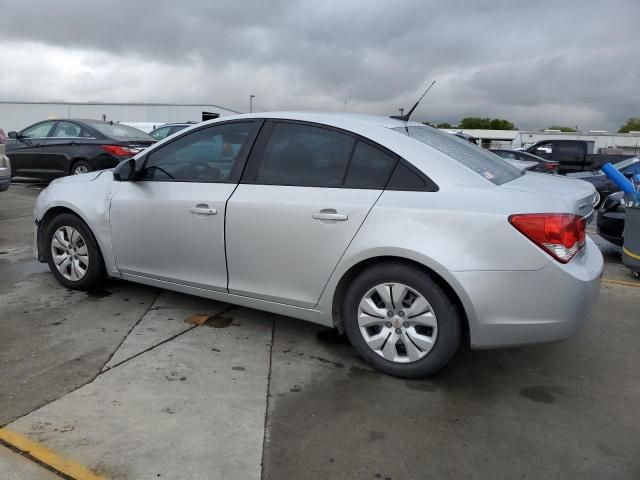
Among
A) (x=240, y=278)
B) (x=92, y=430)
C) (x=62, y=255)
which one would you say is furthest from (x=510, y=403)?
(x=62, y=255)

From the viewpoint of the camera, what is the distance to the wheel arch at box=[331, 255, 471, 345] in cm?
307

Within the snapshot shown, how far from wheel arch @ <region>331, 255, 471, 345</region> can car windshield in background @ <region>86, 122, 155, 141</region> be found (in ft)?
27.1

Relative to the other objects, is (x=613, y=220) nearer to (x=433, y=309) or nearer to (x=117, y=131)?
(x=433, y=309)

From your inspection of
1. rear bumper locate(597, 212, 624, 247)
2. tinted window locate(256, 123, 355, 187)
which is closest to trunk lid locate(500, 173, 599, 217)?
tinted window locate(256, 123, 355, 187)

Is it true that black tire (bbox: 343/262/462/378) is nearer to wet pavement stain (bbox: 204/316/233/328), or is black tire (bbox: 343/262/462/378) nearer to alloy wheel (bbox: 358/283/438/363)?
alloy wheel (bbox: 358/283/438/363)

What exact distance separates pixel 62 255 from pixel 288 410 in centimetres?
283

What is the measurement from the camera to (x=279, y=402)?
9.75 feet

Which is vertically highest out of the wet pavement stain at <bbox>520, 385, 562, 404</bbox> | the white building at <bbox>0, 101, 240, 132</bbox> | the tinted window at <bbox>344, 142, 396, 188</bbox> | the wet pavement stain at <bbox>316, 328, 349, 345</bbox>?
the white building at <bbox>0, 101, 240, 132</bbox>

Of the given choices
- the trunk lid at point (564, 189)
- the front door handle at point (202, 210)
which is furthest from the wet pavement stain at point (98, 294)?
the trunk lid at point (564, 189)

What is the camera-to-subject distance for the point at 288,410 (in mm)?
2896

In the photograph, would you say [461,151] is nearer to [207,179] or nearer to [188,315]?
[207,179]

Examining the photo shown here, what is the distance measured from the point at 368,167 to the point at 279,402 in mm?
1500

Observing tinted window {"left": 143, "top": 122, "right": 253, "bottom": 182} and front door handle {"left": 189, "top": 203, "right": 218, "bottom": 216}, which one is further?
tinted window {"left": 143, "top": 122, "right": 253, "bottom": 182}

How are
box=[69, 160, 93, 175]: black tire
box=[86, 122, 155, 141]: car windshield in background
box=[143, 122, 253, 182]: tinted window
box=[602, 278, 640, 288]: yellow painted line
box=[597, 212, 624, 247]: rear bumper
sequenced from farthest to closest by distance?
1. box=[86, 122, 155, 141]: car windshield in background
2. box=[69, 160, 93, 175]: black tire
3. box=[597, 212, 624, 247]: rear bumper
4. box=[602, 278, 640, 288]: yellow painted line
5. box=[143, 122, 253, 182]: tinted window
